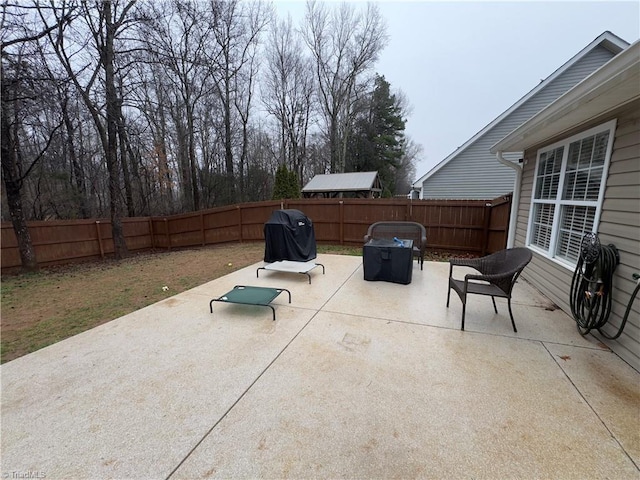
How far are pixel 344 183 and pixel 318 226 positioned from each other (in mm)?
7854

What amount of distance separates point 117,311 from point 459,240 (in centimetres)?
750

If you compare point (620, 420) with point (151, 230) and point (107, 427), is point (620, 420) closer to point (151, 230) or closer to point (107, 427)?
point (107, 427)

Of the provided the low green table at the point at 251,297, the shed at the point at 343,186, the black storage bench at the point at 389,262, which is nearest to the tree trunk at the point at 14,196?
the low green table at the point at 251,297

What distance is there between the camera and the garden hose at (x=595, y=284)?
2.49m

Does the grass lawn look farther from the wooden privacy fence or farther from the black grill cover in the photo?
the wooden privacy fence

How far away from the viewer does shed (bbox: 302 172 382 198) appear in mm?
15102

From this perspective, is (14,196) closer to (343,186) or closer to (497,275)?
(497,275)

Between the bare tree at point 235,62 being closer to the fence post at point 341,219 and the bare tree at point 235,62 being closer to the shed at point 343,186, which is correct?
Result: the shed at point 343,186

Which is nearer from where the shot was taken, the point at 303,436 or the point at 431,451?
the point at 431,451

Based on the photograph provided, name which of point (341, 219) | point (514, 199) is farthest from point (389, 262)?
point (341, 219)

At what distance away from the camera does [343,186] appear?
15375mm

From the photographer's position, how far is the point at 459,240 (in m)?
7.08

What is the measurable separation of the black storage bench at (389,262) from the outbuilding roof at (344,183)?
10791 millimetres

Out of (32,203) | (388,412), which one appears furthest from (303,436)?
(32,203)
